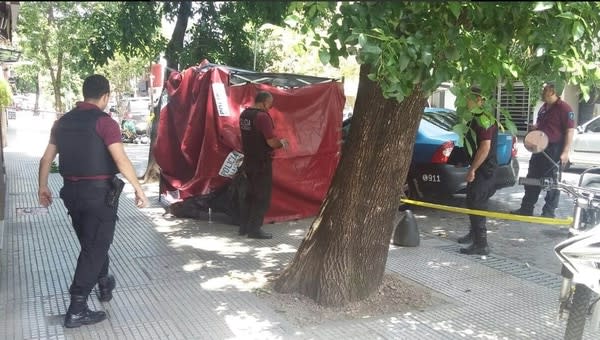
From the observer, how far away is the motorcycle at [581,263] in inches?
130

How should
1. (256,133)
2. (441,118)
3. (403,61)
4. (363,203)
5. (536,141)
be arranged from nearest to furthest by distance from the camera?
(403,61), (536,141), (363,203), (256,133), (441,118)

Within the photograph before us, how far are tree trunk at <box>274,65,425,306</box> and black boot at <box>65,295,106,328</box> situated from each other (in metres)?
1.62

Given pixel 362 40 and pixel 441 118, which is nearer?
pixel 362 40

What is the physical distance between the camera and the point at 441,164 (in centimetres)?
766

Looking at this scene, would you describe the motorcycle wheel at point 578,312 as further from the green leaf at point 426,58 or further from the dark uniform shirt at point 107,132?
the dark uniform shirt at point 107,132

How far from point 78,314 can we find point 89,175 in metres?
0.98

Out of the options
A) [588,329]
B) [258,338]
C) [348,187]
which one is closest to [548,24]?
[348,187]

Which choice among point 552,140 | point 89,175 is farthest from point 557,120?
point 89,175

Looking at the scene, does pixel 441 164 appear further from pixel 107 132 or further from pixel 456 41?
pixel 107 132

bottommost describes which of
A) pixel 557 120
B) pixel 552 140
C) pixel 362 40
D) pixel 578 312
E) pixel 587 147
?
pixel 578 312

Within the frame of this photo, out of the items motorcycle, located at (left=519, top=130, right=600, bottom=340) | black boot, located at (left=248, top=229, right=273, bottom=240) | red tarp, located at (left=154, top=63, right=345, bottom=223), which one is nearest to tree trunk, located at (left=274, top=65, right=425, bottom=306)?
motorcycle, located at (left=519, top=130, right=600, bottom=340)

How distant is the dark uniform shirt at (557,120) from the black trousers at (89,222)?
5859 mm

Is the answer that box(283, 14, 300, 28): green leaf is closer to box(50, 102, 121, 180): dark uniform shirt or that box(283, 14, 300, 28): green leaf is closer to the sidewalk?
box(50, 102, 121, 180): dark uniform shirt

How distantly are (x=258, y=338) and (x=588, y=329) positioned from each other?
2.36 m
